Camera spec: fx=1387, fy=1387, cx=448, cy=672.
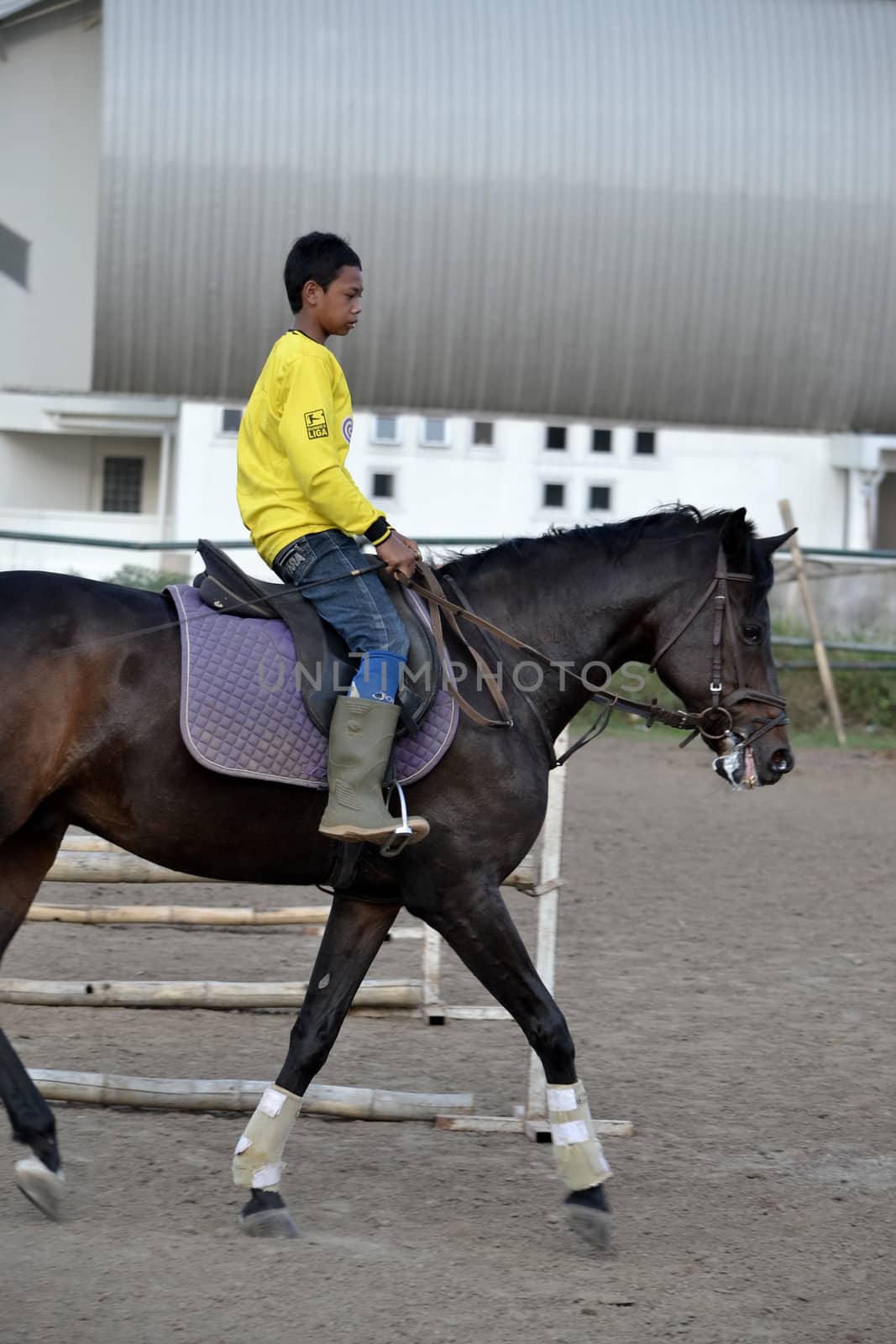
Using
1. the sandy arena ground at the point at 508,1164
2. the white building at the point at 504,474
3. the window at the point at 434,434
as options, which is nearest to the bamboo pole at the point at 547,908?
the sandy arena ground at the point at 508,1164

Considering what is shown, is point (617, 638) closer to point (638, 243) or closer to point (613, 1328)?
point (613, 1328)

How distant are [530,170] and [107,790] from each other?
1668 cm

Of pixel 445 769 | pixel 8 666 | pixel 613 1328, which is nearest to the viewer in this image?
pixel 613 1328

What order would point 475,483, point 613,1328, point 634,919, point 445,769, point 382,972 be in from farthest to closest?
point 475,483, point 634,919, point 382,972, point 445,769, point 613,1328

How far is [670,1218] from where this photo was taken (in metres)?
4.04

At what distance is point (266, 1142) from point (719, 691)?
1.84m

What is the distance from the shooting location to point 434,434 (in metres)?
23.4

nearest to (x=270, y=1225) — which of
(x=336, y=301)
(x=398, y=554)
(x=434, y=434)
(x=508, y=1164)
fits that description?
(x=508, y=1164)

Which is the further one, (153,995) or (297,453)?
(153,995)

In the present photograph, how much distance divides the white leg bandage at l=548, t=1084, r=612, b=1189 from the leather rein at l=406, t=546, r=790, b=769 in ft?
3.29

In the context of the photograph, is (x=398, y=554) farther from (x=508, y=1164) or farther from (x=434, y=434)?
(x=434, y=434)

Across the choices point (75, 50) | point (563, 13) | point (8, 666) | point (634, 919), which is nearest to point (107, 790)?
point (8, 666)

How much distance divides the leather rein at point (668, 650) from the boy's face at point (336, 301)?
725mm

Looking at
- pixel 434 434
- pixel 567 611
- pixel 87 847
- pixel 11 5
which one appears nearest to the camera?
pixel 567 611
